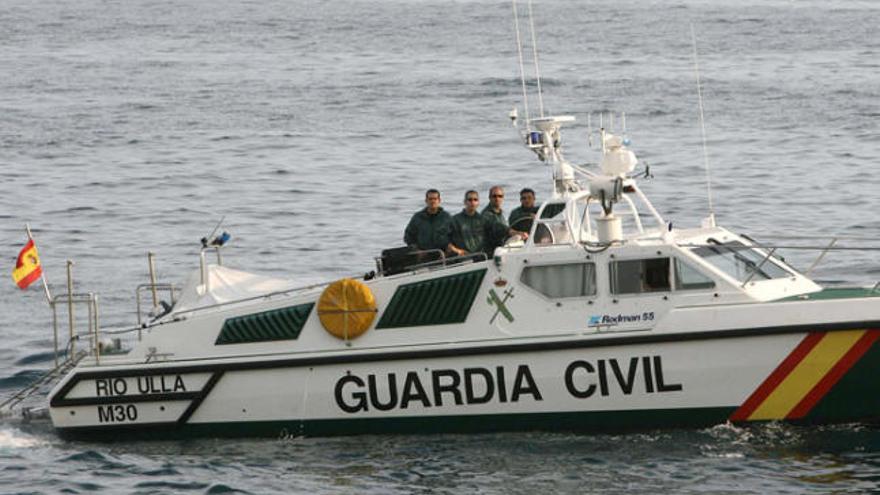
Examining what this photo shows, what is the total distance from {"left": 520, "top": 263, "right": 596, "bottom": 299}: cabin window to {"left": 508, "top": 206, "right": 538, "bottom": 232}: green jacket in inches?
49.0

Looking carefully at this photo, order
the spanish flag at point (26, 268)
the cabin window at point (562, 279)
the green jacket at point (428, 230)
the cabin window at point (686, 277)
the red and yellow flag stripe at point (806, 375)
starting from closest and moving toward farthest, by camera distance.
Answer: the red and yellow flag stripe at point (806, 375) < the cabin window at point (686, 277) < the cabin window at point (562, 279) < the green jacket at point (428, 230) < the spanish flag at point (26, 268)

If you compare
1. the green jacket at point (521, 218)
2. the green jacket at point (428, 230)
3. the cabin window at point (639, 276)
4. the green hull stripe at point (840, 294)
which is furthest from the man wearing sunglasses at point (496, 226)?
the green hull stripe at point (840, 294)

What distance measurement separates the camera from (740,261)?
15.9 m

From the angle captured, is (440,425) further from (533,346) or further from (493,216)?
(493,216)

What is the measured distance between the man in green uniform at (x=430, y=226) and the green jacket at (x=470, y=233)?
11cm

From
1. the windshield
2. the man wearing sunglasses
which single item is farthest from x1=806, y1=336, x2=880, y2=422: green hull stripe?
the man wearing sunglasses

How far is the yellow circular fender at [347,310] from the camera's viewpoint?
15953mm

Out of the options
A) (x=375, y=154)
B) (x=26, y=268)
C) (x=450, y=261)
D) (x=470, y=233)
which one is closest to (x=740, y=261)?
(x=470, y=233)

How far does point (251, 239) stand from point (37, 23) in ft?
103

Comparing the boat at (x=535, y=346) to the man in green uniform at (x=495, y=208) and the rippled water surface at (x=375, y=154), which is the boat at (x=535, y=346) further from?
the man in green uniform at (x=495, y=208)

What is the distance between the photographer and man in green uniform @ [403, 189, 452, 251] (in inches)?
664

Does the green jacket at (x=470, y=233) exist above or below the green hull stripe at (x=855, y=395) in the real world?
above

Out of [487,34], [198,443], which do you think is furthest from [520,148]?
[198,443]

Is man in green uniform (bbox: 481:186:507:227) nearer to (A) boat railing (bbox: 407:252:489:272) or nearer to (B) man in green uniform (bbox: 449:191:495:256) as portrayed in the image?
(B) man in green uniform (bbox: 449:191:495:256)
